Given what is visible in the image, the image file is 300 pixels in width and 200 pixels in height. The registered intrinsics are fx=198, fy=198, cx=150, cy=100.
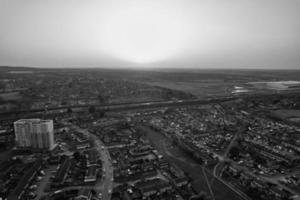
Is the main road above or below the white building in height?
below

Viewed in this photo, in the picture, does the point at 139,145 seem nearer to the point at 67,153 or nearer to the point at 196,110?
the point at 67,153

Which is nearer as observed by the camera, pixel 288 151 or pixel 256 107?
pixel 288 151

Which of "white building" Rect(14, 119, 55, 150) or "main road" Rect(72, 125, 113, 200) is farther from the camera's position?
"white building" Rect(14, 119, 55, 150)

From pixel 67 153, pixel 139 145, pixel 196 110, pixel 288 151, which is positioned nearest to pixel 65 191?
pixel 67 153

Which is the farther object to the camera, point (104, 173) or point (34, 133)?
point (34, 133)

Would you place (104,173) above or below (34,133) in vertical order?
below

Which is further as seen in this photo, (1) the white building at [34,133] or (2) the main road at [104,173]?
(1) the white building at [34,133]

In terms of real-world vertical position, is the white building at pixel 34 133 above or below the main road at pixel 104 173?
above

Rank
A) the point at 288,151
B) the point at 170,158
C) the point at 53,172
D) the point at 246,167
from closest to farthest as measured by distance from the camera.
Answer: the point at 53,172 → the point at 246,167 → the point at 170,158 → the point at 288,151
